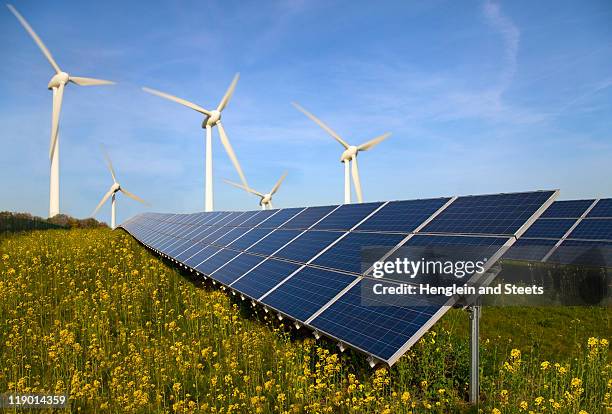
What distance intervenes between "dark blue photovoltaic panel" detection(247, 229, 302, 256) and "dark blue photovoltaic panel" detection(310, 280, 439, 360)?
6.24 metres

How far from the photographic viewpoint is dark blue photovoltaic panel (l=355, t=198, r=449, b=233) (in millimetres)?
11492

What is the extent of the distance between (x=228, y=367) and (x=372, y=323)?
14.2 ft

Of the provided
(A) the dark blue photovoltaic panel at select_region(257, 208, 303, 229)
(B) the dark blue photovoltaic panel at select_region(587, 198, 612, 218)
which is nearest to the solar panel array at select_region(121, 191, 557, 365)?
(A) the dark blue photovoltaic panel at select_region(257, 208, 303, 229)

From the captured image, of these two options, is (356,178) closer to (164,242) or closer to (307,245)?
(164,242)

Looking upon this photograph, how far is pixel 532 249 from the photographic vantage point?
21.9m

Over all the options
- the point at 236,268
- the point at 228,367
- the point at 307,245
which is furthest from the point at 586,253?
the point at 228,367

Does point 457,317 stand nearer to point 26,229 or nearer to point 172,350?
point 172,350

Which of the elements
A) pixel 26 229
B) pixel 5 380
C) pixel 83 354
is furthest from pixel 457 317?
pixel 26 229

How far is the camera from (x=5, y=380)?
33.6 feet

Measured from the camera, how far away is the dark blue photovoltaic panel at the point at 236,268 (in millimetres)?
13828

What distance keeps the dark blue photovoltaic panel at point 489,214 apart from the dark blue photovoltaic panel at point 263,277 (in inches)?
174

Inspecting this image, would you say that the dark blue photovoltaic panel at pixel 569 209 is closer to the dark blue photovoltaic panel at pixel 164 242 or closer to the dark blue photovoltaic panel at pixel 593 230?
the dark blue photovoltaic panel at pixel 593 230

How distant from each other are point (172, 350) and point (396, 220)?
7.39 m

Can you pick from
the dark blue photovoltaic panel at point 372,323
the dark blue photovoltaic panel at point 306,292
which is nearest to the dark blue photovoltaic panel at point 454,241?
the dark blue photovoltaic panel at point 306,292
